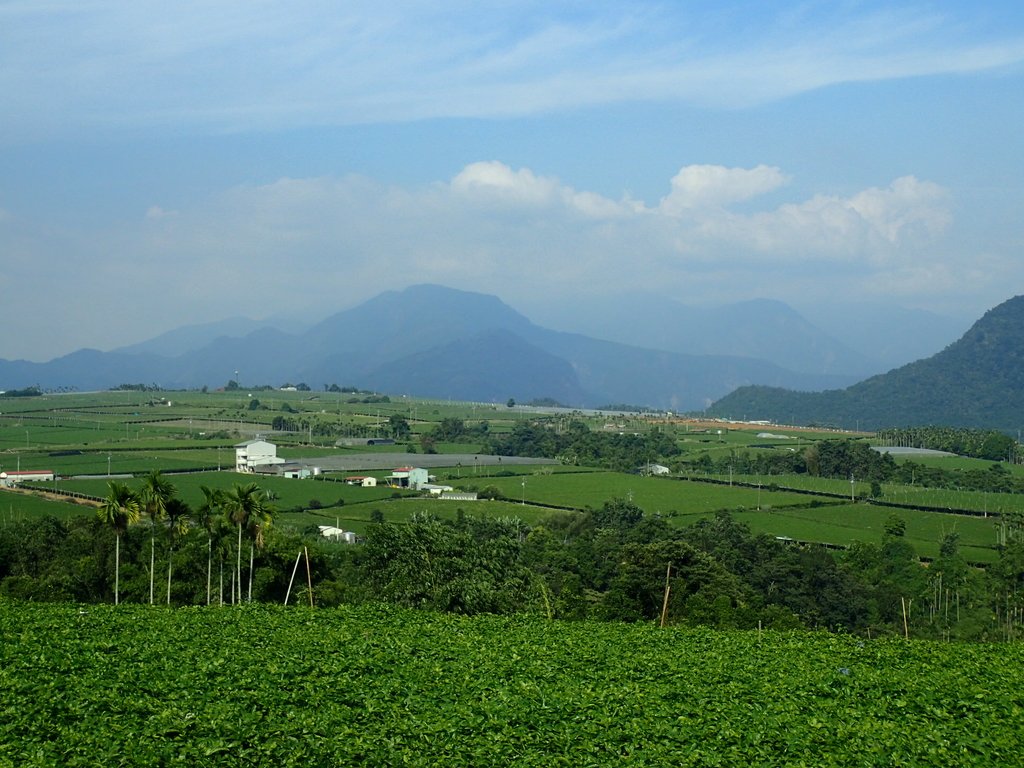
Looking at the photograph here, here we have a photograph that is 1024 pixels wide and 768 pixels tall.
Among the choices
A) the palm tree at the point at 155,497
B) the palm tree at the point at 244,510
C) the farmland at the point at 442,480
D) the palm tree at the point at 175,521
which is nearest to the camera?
the palm tree at the point at 155,497

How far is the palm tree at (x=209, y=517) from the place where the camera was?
1282 inches

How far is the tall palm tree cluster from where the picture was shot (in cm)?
3076

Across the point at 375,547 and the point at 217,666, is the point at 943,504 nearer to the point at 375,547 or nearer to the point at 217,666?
the point at 375,547

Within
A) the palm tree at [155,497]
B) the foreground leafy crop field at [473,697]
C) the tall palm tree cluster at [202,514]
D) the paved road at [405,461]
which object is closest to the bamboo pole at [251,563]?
the tall palm tree cluster at [202,514]

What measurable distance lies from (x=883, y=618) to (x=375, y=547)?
22.7 meters

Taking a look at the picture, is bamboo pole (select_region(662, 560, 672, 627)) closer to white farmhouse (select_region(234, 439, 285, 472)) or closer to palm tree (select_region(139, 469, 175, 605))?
palm tree (select_region(139, 469, 175, 605))

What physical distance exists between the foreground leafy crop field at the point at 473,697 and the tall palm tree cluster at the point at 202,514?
24.9ft

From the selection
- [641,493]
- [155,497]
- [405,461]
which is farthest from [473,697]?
[405,461]

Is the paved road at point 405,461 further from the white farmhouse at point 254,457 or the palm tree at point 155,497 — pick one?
the palm tree at point 155,497

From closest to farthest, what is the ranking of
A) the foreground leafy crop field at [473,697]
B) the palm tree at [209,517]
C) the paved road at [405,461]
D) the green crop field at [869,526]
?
the foreground leafy crop field at [473,697] → the palm tree at [209,517] → the green crop field at [869,526] → the paved road at [405,461]

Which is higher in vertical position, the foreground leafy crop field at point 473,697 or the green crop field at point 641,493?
the foreground leafy crop field at point 473,697

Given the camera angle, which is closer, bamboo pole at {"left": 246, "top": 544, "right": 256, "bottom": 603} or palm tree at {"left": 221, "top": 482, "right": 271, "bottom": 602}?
palm tree at {"left": 221, "top": 482, "right": 271, "bottom": 602}

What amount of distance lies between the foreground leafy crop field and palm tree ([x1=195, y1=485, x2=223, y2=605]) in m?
9.60

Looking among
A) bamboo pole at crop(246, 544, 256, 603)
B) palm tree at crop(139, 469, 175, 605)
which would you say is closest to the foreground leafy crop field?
palm tree at crop(139, 469, 175, 605)
